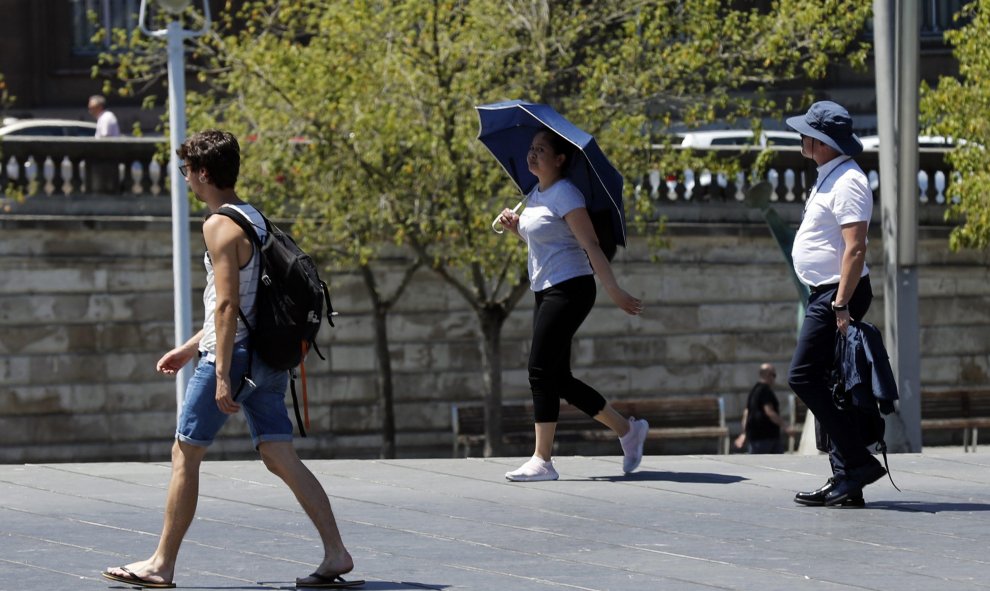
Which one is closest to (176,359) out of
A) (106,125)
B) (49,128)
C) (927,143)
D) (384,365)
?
(384,365)

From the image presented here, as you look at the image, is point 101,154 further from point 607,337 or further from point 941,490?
point 941,490

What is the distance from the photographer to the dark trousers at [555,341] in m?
8.87

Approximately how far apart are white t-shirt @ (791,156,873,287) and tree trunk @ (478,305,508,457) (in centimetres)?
1185

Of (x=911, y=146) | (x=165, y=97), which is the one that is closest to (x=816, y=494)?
(x=911, y=146)

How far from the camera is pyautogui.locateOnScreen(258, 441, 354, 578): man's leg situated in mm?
6452

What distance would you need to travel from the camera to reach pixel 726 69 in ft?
69.7

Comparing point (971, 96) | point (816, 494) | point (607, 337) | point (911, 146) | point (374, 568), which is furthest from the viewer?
point (607, 337)

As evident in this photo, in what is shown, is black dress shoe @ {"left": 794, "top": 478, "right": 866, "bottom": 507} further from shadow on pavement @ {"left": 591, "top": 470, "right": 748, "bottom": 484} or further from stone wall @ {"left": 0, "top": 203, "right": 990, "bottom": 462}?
stone wall @ {"left": 0, "top": 203, "right": 990, "bottom": 462}

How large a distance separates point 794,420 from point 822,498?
13.7m

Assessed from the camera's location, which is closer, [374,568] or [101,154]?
[374,568]

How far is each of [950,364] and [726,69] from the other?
16.3ft

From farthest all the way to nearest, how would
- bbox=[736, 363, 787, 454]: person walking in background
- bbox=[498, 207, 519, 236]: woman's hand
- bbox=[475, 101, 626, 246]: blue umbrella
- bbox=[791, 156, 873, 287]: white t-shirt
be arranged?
bbox=[736, 363, 787, 454]: person walking in background
bbox=[498, 207, 519, 236]: woman's hand
bbox=[475, 101, 626, 246]: blue umbrella
bbox=[791, 156, 873, 287]: white t-shirt

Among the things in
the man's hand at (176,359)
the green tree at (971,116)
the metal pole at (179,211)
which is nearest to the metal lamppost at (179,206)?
the metal pole at (179,211)

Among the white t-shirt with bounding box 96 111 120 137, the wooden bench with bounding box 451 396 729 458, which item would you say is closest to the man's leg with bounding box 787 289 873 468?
the wooden bench with bounding box 451 396 729 458
